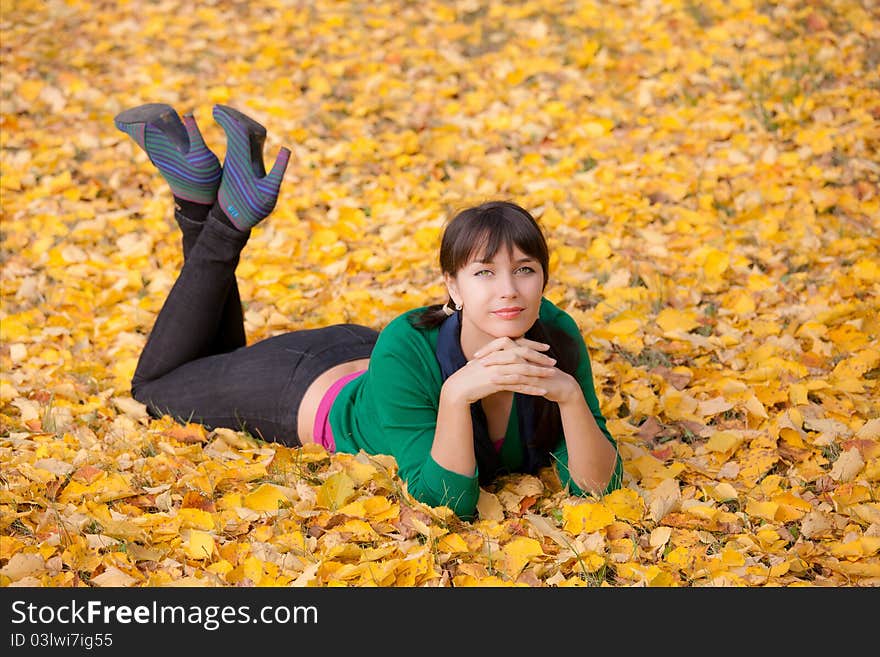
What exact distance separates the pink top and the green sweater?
0.26 meters

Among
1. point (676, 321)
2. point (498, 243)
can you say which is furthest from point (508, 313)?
point (676, 321)

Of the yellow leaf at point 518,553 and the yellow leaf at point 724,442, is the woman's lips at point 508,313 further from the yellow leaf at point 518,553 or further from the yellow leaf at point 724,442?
the yellow leaf at point 724,442

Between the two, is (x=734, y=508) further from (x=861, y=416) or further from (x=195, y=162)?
(x=195, y=162)

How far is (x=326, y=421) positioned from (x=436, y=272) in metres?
1.37

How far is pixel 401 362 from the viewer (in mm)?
2549

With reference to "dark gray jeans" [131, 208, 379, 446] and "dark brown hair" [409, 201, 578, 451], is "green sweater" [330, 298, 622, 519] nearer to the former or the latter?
"dark brown hair" [409, 201, 578, 451]

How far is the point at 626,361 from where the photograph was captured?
343cm

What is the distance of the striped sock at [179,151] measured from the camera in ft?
10.3

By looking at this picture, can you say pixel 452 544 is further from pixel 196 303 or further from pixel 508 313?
pixel 196 303

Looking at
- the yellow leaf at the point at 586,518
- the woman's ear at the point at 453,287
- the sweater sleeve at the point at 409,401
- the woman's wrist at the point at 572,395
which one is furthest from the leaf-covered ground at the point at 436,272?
the woman's ear at the point at 453,287

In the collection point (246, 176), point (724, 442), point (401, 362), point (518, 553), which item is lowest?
point (518, 553)

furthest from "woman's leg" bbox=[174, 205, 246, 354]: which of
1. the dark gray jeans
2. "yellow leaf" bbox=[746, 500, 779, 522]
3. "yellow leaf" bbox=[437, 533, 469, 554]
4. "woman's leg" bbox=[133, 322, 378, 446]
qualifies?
"yellow leaf" bbox=[746, 500, 779, 522]

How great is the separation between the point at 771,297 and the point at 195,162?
206cm

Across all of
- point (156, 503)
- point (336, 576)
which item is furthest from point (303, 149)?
point (336, 576)
